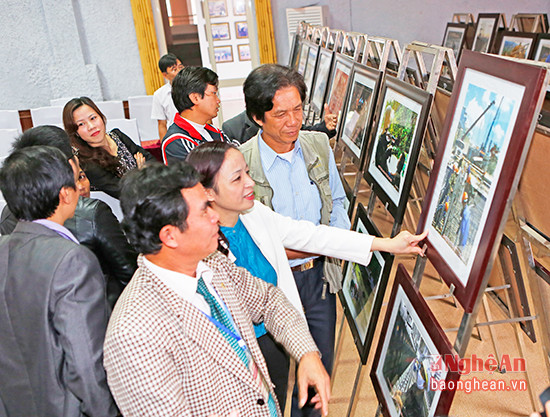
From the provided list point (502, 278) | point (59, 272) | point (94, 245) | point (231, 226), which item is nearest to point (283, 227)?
point (231, 226)

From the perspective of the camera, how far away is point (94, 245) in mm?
1769

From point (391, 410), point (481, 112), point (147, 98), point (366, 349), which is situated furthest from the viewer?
point (147, 98)

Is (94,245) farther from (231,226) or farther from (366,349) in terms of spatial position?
(366,349)

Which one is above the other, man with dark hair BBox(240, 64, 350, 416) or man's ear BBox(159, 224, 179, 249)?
man's ear BBox(159, 224, 179, 249)

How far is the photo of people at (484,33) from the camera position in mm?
6341

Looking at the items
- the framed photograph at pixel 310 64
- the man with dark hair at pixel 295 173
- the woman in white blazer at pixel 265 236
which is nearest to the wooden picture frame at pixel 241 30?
the framed photograph at pixel 310 64

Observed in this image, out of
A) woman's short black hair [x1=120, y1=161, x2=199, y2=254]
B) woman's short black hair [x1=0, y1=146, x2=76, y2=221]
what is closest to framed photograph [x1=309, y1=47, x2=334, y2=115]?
woman's short black hair [x1=0, y1=146, x2=76, y2=221]

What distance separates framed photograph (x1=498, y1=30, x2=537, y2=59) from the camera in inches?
206

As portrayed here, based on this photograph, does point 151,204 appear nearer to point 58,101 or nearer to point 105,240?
point 105,240

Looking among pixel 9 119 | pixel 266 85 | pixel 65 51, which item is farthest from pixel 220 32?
pixel 266 85

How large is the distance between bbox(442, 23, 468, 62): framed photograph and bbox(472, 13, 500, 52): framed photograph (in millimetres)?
175

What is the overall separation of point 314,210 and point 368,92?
2.38ft

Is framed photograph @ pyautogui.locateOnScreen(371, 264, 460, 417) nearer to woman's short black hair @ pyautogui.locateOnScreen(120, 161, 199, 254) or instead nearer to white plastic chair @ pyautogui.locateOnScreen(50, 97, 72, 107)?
woman's short black hair @ pyautogui.locateOnScreen(120, 161, 199, 254)

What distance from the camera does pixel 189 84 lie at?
9.58 feet
